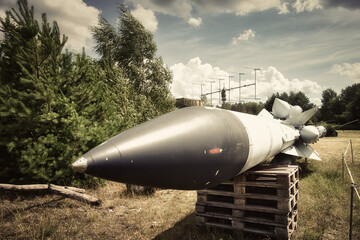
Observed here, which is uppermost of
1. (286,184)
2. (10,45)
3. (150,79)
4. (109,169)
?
(150,79)

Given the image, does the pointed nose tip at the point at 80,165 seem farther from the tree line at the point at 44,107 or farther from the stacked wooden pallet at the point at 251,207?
the tree line at the point at 44,107

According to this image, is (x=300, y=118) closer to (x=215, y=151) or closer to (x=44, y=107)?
(x=215, y=151)

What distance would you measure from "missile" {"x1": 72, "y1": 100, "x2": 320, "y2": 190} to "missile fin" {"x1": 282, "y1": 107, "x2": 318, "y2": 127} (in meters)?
4.81

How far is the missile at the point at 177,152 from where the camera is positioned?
1.76 meters

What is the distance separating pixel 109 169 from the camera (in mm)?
1727

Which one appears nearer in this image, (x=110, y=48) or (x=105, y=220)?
(x=105, y=220)

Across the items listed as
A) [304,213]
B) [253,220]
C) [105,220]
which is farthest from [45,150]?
[304,213]

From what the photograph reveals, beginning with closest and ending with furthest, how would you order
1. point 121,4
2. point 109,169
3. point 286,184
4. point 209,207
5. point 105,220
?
point 109,169, point 286,184, point 209,207, point 105,220, point 121,4

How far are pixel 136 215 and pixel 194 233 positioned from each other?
1.55 metres

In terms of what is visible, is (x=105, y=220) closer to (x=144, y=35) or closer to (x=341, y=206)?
(x=341, y=206)

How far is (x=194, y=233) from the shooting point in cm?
355

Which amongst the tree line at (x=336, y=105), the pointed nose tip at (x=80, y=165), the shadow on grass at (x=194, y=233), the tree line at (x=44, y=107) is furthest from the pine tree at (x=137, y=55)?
the tree line at (x=336, y=105)

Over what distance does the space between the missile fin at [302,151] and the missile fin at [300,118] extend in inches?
29.1

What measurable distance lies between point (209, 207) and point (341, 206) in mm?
3175
